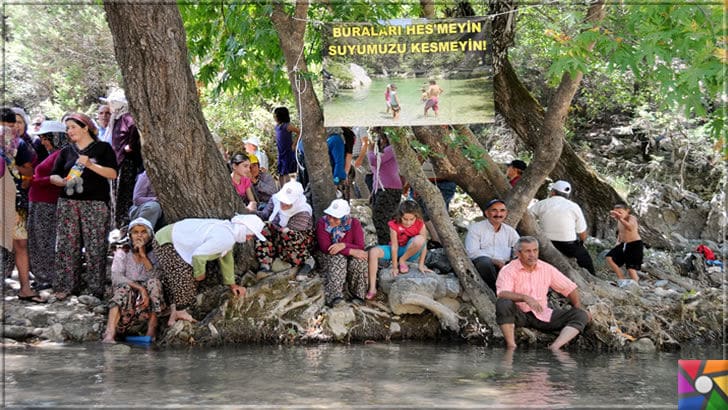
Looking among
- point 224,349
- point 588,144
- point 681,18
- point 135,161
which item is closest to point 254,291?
point 224,349

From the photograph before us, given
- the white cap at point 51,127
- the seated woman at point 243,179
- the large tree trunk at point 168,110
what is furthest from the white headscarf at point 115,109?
the seated woman at point 243,179

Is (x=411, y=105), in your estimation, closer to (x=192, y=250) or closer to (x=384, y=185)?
(x=384, y=185)

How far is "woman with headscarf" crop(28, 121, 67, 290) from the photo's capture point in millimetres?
7762

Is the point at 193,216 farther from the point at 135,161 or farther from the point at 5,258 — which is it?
the point at 5,258

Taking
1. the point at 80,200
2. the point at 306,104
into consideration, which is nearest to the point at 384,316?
the point at 306,104

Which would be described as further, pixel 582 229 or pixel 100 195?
pixel 582 229

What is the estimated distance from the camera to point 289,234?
315 inches

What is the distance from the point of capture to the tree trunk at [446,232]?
26.4 feet

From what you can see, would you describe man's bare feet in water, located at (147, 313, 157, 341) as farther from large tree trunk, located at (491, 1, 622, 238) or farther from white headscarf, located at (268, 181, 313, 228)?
large tree trunk, located at (491, 1, 622, 238)

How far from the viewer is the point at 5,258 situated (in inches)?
310

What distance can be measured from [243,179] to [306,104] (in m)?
1.15

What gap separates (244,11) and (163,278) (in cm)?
309

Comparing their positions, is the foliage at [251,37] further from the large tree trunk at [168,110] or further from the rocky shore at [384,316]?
the rocky shore at [384,316]

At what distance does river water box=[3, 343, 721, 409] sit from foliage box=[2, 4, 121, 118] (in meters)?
9.28
